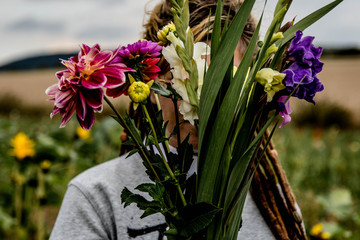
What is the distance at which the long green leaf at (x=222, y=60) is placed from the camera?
0.42 m

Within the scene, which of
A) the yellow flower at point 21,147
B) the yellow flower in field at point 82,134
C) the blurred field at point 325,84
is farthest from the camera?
the blurred field at point 325,84

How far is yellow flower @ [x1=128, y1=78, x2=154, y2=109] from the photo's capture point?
0.41 meters

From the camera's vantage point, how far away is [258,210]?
0.98m

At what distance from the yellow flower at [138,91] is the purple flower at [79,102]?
0.03 metres

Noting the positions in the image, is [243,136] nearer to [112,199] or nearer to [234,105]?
[234,105]

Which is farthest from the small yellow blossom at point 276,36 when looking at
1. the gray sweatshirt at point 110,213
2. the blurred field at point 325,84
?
the blurred field at point 325,84

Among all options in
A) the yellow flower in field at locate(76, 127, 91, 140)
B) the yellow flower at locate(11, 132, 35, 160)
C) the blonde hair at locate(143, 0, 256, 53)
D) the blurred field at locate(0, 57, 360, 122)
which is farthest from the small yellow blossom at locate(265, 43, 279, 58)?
the blurred field at locate(0, 57, 360, 122)

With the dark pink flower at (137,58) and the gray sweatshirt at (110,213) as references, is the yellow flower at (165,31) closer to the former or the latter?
the dark pink flower at (137,58)

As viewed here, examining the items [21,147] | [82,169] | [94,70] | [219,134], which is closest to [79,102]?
[94,70]

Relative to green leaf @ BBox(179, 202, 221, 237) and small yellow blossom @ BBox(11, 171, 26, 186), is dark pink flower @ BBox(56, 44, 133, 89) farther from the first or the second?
small yellow blossom @ BBox(11, 171, 26, 186)

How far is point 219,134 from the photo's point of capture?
17.1 inches

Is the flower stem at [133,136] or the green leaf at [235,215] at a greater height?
the flower stem at [133,136]

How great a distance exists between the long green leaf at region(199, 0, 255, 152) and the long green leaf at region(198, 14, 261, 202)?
0.02 meters

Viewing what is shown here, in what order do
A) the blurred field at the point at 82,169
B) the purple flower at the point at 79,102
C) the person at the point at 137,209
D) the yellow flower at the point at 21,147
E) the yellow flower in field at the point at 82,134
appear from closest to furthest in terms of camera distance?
the purple flower at the point at 79,102 < the person at the point at 137,209 < the yellow flower at the point at 21,147 < the blurred field at the point at 82,169 < the yellow flower in field at the point at 82,134
